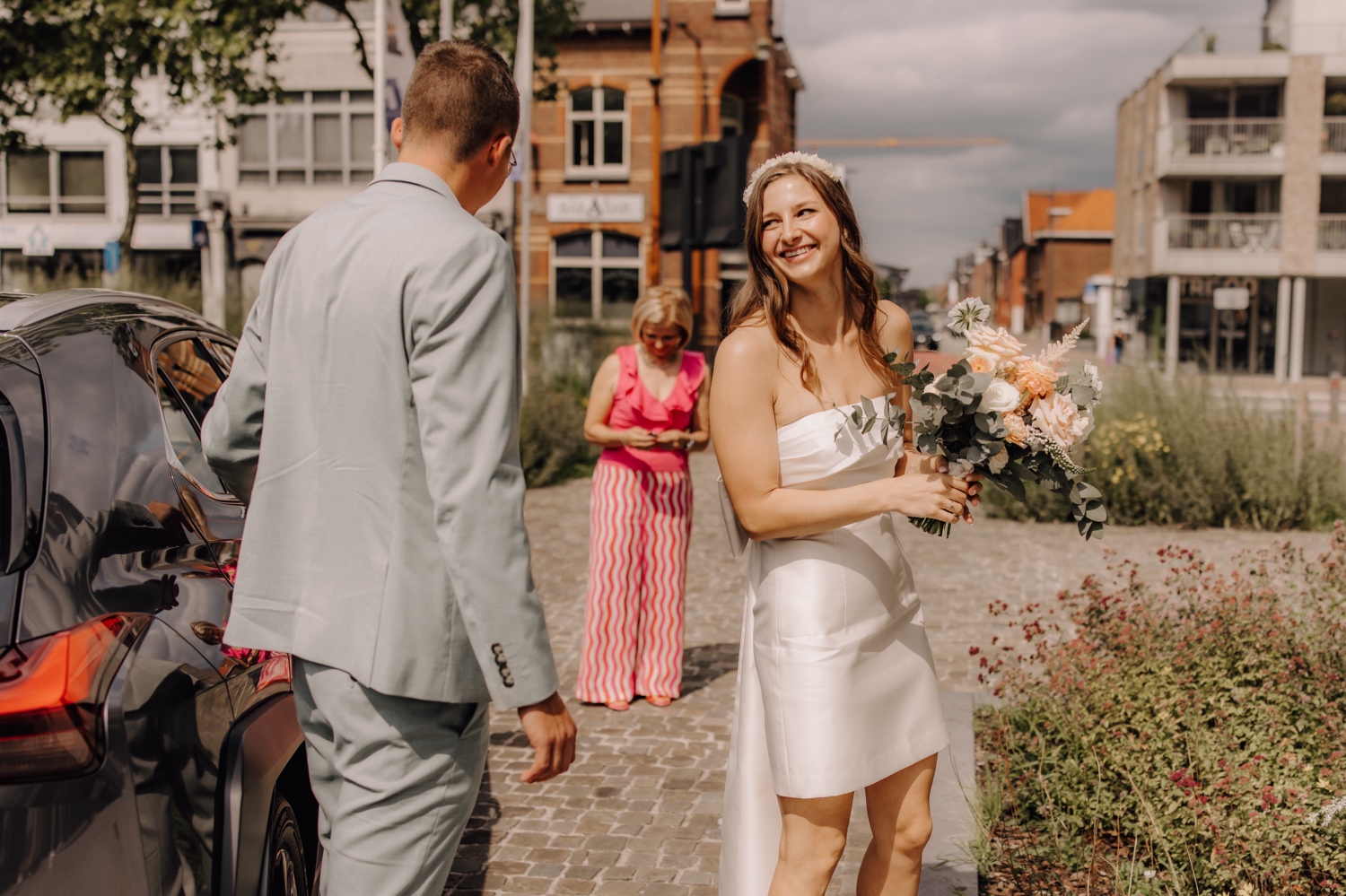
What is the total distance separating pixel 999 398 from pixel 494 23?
64.1 ft

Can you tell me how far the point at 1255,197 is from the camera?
44938 mm

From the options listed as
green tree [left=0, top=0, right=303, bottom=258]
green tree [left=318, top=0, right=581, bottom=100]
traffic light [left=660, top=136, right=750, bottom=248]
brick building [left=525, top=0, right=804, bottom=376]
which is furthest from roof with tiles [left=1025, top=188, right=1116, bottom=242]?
traffic light [left=660, top=136, right=750, bottom=248]

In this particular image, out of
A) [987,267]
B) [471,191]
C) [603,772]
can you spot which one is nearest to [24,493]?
[471,191]

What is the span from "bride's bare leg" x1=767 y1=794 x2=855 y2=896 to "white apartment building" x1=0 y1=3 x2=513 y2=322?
29.9 meters

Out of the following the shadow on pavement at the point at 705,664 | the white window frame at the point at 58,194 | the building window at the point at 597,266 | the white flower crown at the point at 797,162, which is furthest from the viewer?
the white window frame at the point at 58,194

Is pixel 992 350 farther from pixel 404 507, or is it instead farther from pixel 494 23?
pixel 494 23

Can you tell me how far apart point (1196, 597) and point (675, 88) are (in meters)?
30.6

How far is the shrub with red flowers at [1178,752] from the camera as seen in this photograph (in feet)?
11.0

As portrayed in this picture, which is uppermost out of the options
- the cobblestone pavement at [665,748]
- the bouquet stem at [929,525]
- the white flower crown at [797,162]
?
the white flower crown at [797,162]

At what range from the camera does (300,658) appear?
217 centimetres

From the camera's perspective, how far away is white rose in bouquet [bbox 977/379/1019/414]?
8.50 feet

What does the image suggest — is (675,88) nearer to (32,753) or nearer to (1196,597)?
(1196,597)

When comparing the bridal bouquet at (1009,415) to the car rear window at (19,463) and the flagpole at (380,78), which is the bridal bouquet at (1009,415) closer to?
the car rear window at (19,463)

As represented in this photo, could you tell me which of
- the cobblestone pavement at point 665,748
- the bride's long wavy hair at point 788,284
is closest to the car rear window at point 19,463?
the bride's long wavy hair at point 788,284
